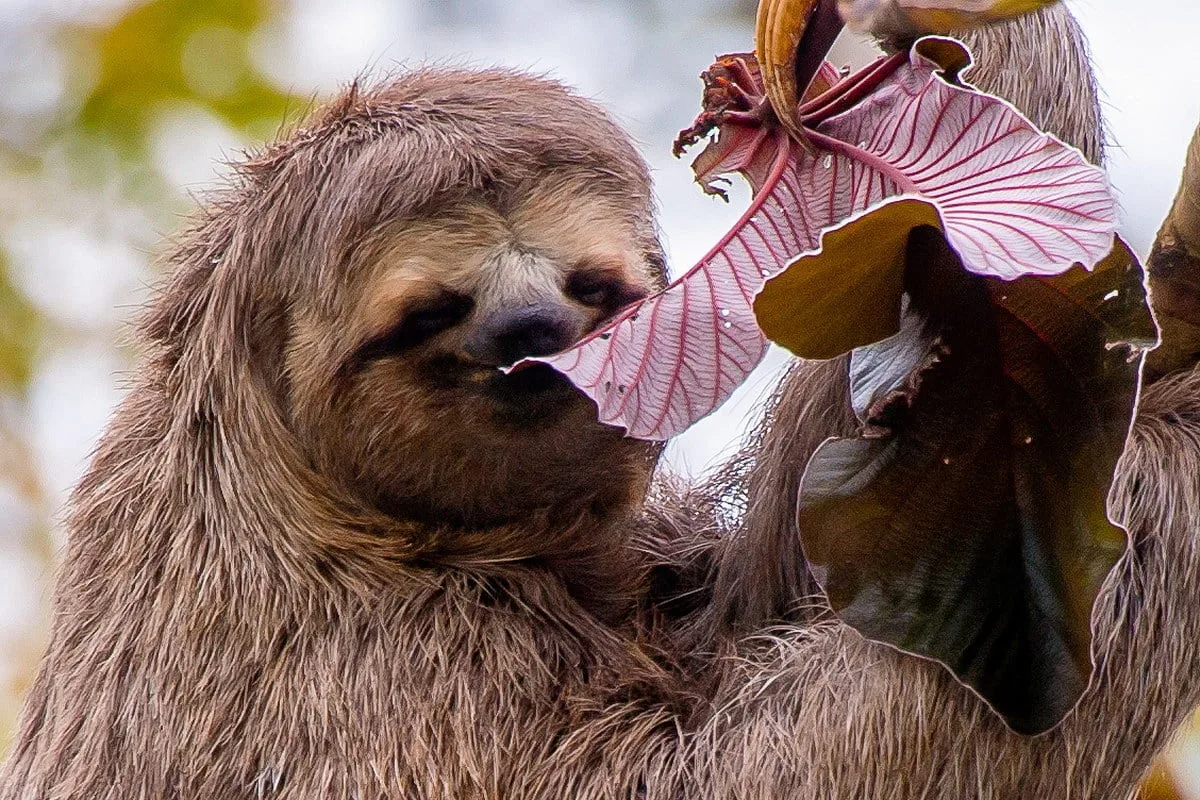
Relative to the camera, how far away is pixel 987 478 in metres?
4.04

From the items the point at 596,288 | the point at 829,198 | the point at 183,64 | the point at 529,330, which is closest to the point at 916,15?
the point at 829,198

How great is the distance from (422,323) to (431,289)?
5.4 inches

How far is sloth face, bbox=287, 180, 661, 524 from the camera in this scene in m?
4.86

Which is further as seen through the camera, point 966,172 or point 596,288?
point 596,288

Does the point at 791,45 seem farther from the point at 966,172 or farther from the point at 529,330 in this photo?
Answer: the point at 529,330

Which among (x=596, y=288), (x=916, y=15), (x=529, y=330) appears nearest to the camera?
(x=916, y=15)

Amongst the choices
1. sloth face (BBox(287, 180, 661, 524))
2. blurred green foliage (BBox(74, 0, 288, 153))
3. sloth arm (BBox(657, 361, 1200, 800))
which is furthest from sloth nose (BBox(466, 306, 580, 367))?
blurred green foliage (BBox(74, 0, 288, 153))

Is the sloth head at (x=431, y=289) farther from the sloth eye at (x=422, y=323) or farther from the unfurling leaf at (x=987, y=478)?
the unfurling leaf at (x=987, y=478)

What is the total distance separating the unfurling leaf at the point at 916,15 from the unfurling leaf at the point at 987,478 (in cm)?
50

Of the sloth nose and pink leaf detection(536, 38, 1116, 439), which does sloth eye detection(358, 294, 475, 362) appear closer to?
the sloth nose

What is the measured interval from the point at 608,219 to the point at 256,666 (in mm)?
2004

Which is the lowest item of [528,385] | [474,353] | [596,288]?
[528,385]

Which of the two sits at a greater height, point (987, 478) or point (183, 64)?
point (987, 478)

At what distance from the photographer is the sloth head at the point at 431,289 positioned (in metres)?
4.93
